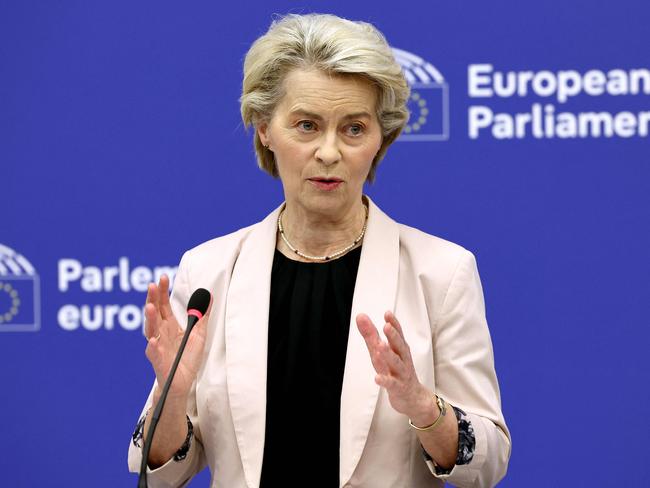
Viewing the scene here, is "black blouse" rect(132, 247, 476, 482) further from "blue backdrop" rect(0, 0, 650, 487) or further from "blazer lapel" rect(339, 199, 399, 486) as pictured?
"blue backdrop" rect(0, 0, 650, 487)

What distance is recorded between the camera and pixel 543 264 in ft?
9.37

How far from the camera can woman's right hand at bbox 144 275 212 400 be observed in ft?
5.74

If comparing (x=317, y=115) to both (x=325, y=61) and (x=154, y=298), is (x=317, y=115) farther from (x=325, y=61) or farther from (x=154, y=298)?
(x=154, y=298)

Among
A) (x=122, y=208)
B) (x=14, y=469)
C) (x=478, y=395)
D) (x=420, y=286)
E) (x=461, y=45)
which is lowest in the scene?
(x=14, y=469)

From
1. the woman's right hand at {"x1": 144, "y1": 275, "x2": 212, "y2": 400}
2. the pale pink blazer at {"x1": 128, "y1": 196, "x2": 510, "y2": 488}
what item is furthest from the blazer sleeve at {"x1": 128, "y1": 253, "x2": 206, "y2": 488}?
the woman's right hand at {"x1": 144, "y1": 275, "x2": 212, "y2": 400}

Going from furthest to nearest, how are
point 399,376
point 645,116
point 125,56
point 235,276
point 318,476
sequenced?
point 125,56 < point 645,116 < point 235,276 < point 318,476 < point 399,376

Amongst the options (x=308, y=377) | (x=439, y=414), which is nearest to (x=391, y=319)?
(x=439, y=414)

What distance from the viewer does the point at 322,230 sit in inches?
80.3

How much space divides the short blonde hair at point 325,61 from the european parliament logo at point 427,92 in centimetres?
85

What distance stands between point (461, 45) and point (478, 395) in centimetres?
129

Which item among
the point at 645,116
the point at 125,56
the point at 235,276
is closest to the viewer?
the point at 235,276

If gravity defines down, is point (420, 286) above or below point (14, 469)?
above

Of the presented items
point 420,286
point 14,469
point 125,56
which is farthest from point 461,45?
point 14,469

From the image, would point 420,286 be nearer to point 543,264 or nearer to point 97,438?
point 543,264
